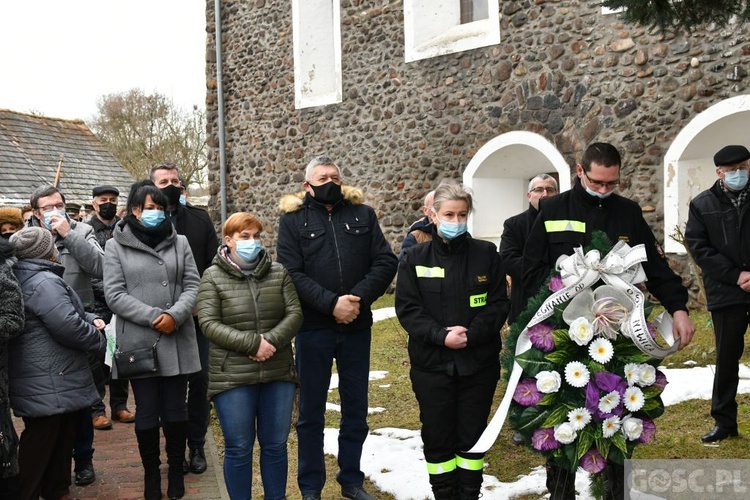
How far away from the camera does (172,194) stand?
549cm

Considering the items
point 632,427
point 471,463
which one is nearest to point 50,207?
point 471,463

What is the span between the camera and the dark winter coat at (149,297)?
466cm

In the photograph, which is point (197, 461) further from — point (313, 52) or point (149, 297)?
point (313, 52)

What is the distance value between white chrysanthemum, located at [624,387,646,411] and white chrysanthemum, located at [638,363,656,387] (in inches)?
1.9

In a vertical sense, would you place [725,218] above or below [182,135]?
below

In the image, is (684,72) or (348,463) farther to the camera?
(684,72)

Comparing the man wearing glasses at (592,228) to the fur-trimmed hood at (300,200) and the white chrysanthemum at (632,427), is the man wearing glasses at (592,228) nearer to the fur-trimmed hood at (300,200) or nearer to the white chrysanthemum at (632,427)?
the white chrysanthemum at (632,427)

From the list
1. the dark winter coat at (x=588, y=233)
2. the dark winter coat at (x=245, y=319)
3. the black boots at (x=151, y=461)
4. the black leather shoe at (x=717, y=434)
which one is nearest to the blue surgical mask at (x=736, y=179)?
the dark winter coat at (x=588, y=233)

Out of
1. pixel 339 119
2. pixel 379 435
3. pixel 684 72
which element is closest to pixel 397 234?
pixel 339 119

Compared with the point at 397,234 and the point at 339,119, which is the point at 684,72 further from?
the point at 339,119

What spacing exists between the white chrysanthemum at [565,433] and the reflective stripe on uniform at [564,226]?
995 mm

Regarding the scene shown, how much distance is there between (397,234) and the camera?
13.1 meters

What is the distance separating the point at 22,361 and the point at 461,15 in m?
9.76

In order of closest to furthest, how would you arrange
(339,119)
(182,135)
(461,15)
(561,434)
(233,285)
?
(561,434)
(233,285)
(461,15)
(339,119)
(182,135)
